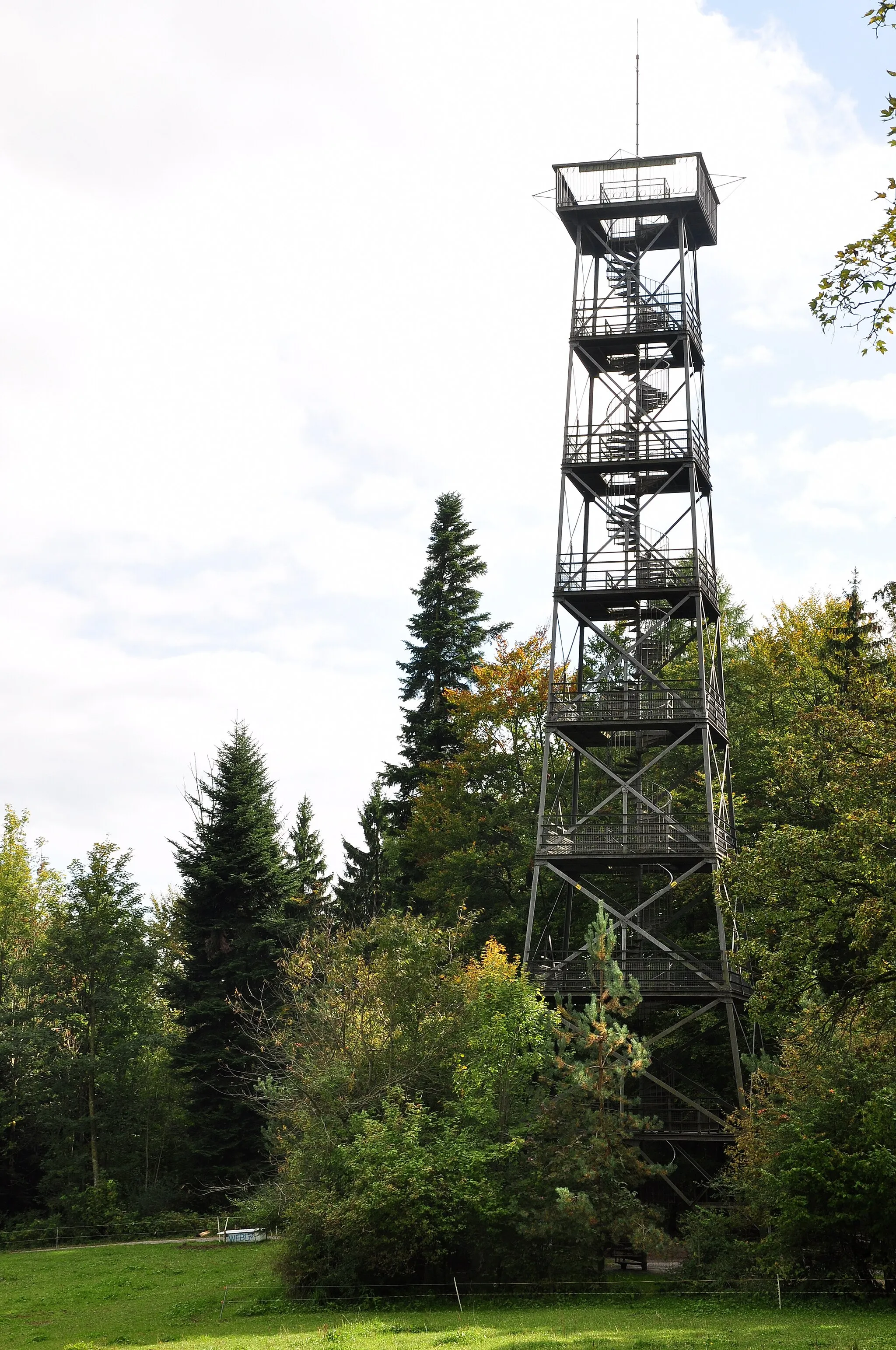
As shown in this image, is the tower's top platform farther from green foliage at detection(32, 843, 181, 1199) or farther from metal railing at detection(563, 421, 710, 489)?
green foliage at detection(32, 843, 181, 1199)

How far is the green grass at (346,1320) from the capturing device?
16.7 metres

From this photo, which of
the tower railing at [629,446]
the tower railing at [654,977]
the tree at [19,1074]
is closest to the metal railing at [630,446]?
the tower railing at [629,446]

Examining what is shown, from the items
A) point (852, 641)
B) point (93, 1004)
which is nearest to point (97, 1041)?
point (93, 1004)

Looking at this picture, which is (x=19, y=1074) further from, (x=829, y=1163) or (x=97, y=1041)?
(x=829, y=1163)

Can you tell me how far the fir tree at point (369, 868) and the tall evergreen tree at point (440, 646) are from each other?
2103 millimetres

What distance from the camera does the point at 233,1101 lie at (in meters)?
39.3

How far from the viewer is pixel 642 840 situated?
94.5ft

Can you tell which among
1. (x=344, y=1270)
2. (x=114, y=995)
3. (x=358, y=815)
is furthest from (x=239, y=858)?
(x=344, y=1270)

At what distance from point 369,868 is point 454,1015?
28260 mm

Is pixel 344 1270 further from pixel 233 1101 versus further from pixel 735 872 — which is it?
pixel 233 1101

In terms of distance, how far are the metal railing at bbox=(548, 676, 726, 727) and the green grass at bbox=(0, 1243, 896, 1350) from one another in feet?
38.2

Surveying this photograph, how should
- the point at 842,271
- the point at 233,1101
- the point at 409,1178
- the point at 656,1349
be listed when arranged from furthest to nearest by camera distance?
1. the point at 233,1101
2. the point at 409,1178
3. the point at 656,1349
4. the point at 842,271

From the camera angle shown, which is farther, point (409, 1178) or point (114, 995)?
point (114, 995)

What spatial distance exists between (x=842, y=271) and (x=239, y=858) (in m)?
33.6
